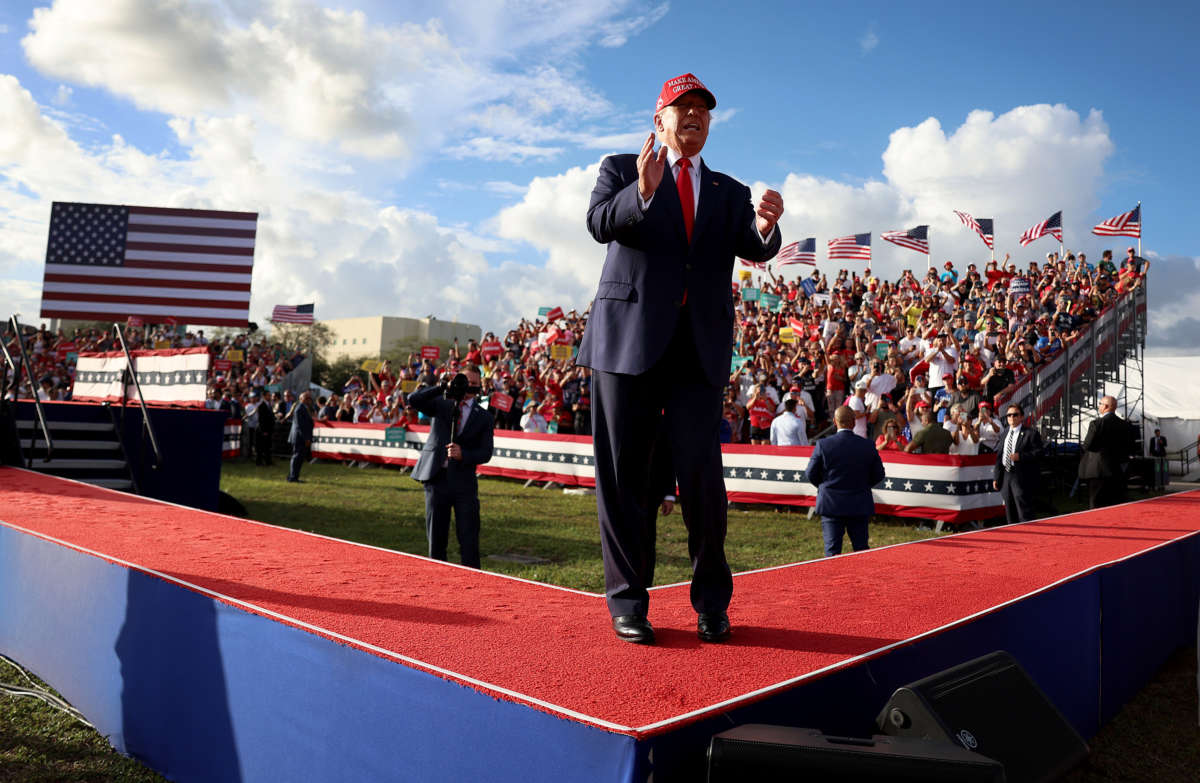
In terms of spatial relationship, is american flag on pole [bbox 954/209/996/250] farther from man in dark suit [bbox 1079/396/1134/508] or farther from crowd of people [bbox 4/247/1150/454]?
man in dark suit [bbox 1079/396/1134/508]

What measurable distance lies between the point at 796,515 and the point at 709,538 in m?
10.7

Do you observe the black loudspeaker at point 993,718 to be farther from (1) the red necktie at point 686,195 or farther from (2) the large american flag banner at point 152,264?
(2) the large american flag banner at point 152,264

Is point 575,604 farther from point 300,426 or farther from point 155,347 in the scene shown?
point 155,347

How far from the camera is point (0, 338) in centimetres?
978

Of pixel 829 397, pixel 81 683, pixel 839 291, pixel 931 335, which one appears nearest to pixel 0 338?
pixel 81 683

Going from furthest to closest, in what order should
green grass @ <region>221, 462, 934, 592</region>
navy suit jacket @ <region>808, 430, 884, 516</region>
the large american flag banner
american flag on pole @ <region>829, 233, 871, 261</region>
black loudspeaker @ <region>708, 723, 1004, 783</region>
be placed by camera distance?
american flag on pole @ <region>829, 233, 871, 261</region>
the large american flag banner
green grass @ <region>221, 462, 934, 592</region>
navy suit jacket @ <region>808, 430, 884, 516</region>
black loudspeaker @ <region>708, 723, 1004, 783</region>

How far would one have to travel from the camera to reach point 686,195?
3170 mm

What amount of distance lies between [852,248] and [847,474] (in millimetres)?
18820

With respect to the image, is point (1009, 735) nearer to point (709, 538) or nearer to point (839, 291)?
point (709, 538)

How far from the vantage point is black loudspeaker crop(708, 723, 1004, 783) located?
6.22 feet

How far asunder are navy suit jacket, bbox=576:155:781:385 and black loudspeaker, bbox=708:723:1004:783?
1.39 m

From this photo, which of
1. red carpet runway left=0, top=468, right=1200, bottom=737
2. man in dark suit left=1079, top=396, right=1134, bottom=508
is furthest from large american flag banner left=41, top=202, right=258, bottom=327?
man in dark suit left=1079, top=396, right=1134, bottom=508

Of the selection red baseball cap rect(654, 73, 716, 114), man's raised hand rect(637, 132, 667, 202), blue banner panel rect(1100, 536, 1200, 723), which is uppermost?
red baseball cap rect(654, 73, 716, 114)

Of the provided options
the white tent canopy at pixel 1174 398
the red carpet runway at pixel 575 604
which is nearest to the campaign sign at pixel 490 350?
the red carpet runway at pixel 575 604
